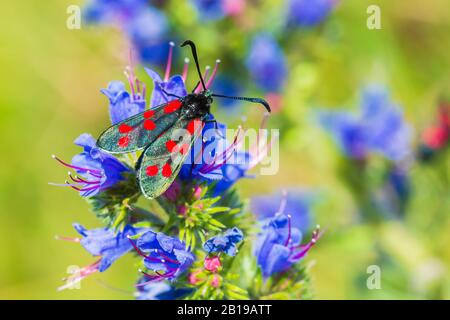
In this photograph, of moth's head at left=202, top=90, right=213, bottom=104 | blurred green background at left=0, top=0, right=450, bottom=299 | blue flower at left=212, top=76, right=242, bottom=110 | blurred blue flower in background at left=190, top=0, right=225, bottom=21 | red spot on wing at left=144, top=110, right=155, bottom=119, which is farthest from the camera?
blurred green background at left=0, top=0, right=450, bottom=299

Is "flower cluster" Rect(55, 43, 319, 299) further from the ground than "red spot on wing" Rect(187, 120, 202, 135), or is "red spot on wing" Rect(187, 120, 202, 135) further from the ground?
"red spot on wing" Rect(187, 120, 202, 135)

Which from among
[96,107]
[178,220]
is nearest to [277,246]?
[178,220]

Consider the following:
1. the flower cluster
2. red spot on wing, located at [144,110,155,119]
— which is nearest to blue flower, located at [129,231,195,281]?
the flower cluster

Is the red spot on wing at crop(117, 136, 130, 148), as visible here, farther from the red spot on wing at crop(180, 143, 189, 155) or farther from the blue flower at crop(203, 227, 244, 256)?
the blue flower at crop(203, 227, 244, 256)

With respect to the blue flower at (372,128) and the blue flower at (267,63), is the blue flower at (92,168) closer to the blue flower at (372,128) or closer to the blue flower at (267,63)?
the blue flower at (267,63)

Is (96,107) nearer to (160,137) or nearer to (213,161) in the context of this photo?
(160,137)

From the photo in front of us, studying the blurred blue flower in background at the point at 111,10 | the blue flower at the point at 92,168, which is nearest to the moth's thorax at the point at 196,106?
the blue flower at the point at 92,168
